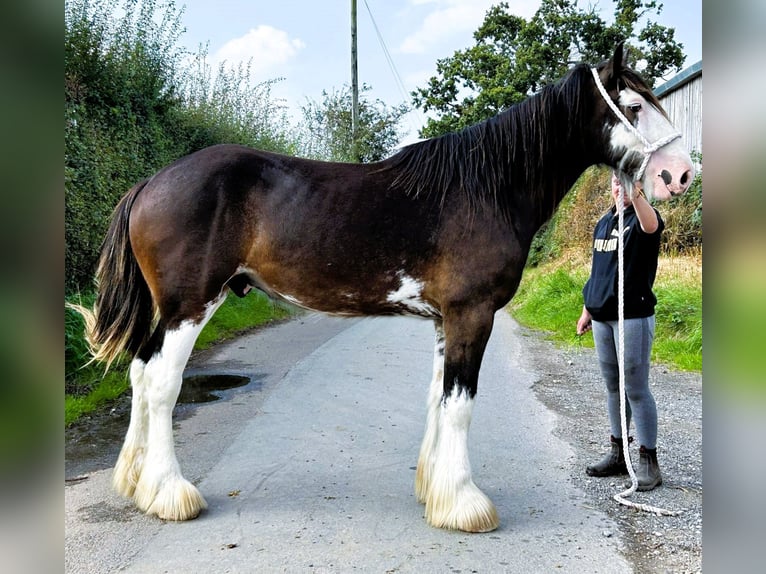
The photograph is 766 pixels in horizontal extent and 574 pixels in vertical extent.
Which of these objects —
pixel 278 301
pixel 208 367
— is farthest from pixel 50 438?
pixel 208 367

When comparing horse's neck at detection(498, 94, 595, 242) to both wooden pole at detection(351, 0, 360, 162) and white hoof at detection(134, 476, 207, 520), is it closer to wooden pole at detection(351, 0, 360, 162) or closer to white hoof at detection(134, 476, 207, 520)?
white hoof at detection(134, 476, 207, 520)

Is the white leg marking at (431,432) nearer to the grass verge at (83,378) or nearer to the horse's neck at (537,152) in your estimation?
the horse's neck at (537,152)

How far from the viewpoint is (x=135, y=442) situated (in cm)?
310

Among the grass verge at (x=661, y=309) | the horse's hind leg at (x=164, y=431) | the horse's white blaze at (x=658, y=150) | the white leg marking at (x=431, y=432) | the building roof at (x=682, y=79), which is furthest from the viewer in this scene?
the building roof at (x=682, y=79)

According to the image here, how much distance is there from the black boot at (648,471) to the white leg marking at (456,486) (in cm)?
100

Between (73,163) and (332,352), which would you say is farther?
(332,352)

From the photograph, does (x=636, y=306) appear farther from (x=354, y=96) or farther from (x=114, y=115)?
(x=354, y=96)

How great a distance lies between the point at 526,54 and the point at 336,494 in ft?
68.9

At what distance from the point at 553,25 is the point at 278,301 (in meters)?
22.7

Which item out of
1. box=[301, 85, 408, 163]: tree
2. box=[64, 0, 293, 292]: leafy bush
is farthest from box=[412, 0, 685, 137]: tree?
box=[64, 0, 293, 292]: leafy bush

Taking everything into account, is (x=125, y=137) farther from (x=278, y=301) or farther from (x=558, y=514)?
(x=558, y=514)

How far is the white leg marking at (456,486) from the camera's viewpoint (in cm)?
275

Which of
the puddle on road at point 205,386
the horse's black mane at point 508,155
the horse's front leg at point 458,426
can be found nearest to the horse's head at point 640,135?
the horse's black mane at point 508,155

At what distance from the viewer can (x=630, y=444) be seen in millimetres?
3783
